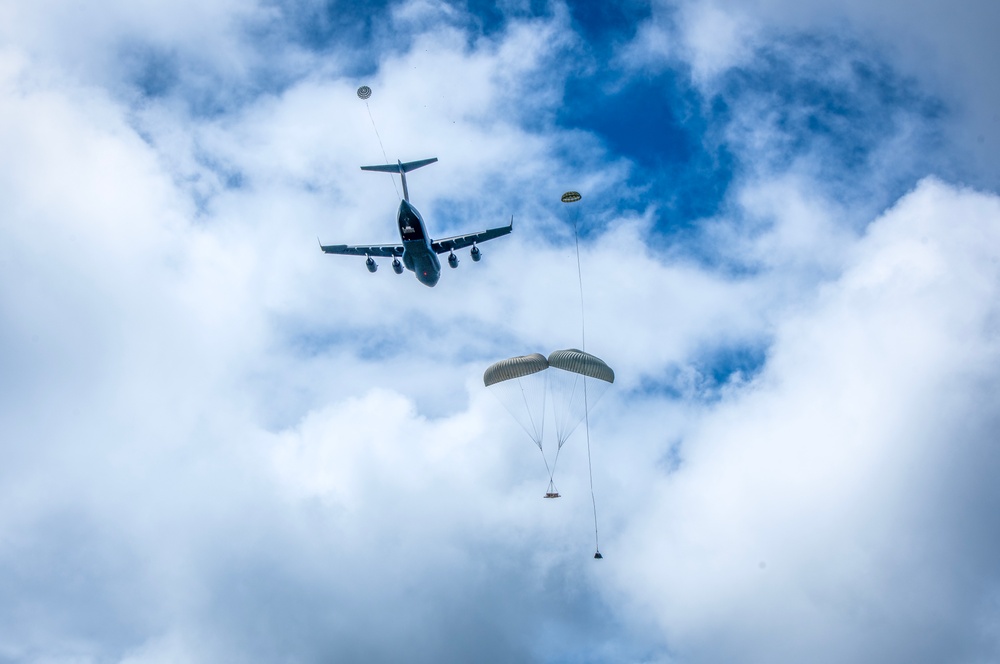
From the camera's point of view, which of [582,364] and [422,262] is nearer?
[582,364]

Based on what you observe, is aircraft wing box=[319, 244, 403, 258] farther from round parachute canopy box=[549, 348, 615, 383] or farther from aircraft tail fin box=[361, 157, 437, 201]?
round parachute canopy box=[549, 348, 615, 383]

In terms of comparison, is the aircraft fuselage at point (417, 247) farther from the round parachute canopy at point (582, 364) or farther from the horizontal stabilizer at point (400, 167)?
the round parachute canopy at point (582, 364)

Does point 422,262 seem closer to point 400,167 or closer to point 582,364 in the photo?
point 400,167

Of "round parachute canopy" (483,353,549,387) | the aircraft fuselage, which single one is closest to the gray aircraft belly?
the aircraft fuselage

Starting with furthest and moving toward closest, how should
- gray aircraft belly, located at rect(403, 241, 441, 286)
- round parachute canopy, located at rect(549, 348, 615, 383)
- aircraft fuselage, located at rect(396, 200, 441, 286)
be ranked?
gray aircraft belly, located at rect(403, 241, 441, 286)
aircraft fuselage, located at rect(396, 200, 441, 286)
round parachute canopy, located at rect(549, 348, 615, 383)

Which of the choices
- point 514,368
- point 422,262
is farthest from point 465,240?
point 514,368

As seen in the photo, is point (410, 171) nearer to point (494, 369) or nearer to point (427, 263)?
point (427, 263)

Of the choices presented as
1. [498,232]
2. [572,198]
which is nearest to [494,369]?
[572,198]

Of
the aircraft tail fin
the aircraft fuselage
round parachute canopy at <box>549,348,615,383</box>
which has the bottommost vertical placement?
round parachute canopy at <box>549,348,615,383</box>
